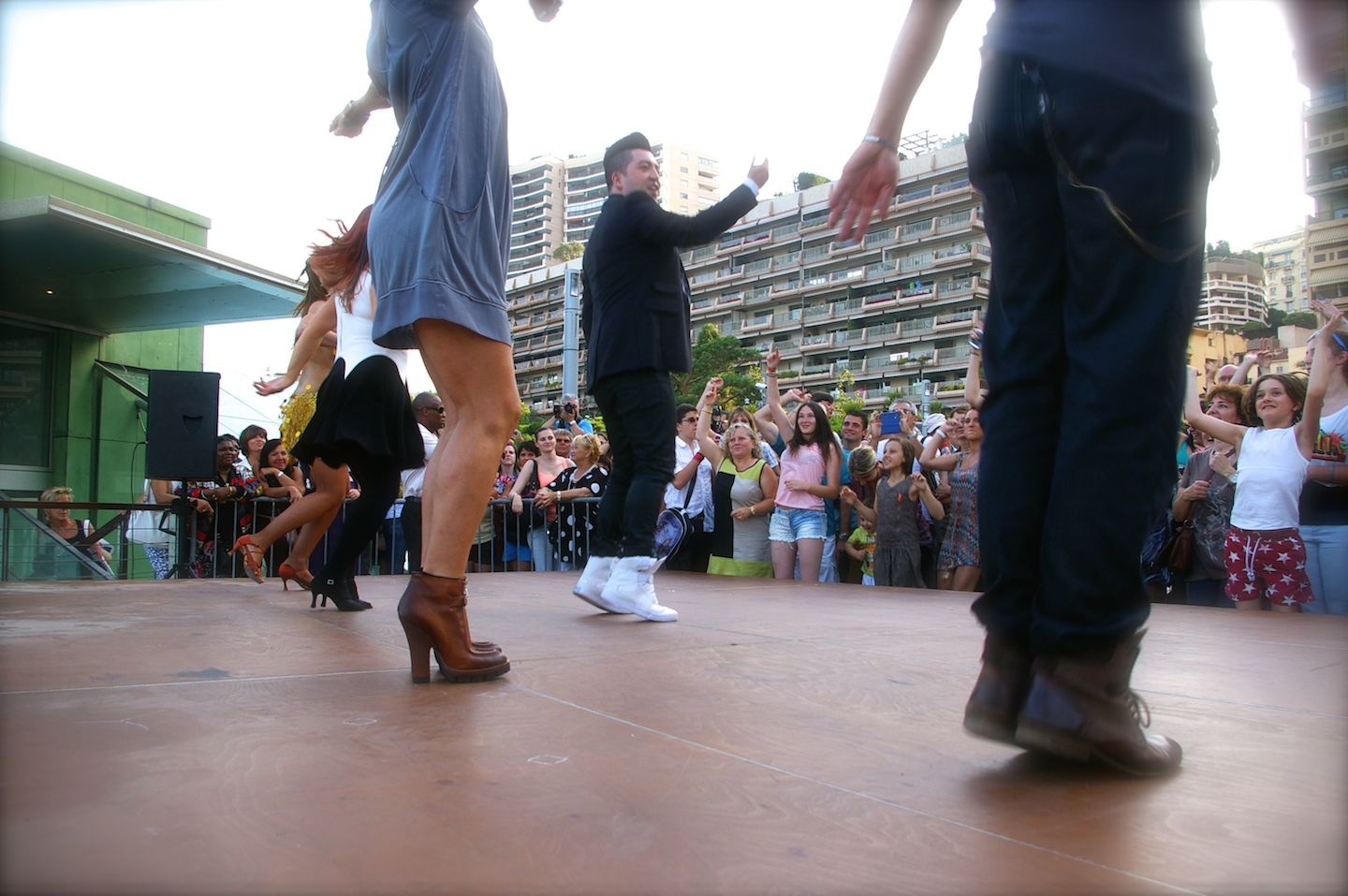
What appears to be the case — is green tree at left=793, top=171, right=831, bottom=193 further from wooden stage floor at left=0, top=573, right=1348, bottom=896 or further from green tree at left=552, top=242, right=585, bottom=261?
wooden stage floor at left=0, top=573, right=1348, bottom=896

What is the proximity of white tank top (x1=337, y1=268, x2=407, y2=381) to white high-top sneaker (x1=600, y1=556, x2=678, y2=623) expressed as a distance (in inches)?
55.5

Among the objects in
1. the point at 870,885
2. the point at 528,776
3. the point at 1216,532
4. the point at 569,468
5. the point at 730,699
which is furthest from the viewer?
the point at 569,468

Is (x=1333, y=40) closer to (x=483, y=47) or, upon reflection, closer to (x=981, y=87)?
(x=981, y=87)

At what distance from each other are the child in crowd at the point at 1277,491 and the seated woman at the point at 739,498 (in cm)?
321

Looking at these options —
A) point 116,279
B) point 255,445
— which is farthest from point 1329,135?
point 116,279

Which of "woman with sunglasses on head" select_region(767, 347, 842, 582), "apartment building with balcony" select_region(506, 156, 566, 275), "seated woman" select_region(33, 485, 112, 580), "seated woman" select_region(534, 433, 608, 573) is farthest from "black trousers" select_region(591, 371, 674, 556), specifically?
"apartment building with balcony" select_region(506, 156, 566, 275)

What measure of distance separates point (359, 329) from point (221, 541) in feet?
16.1

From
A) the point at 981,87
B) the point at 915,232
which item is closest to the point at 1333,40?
the point at 981,87

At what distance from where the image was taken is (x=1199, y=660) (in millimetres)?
2461

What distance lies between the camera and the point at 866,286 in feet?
263

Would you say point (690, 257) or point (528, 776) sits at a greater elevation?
point (690, 257)

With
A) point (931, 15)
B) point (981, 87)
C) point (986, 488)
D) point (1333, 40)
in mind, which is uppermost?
Result: point (931, 15)

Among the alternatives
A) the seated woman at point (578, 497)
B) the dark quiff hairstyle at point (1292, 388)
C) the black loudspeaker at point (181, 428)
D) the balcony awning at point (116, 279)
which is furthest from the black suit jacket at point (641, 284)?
the balcony awning at point (116, 279)

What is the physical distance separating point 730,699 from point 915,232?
78.3m
